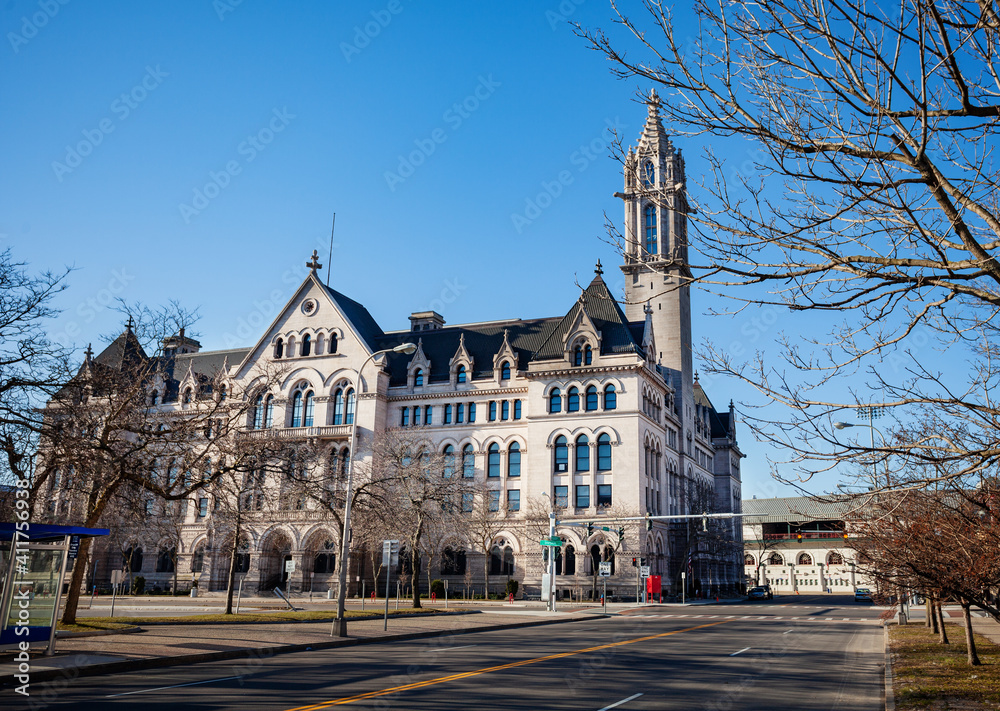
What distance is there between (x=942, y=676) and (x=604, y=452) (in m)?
46.0

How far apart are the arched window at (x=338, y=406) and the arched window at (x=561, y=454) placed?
18.8 meters

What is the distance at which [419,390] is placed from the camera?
6925 cm

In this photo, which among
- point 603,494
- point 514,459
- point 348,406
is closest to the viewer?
point 603,494

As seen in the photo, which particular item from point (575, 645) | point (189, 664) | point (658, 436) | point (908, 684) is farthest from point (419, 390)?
point (908, 684)

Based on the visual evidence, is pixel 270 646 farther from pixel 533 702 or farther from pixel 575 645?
pixel 533 702

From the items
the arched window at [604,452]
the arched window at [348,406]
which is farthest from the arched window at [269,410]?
the arched window at [604,452]

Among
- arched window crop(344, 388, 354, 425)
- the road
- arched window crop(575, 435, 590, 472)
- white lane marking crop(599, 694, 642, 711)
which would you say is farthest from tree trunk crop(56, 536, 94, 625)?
arched window crop(344, 388, 354, 425)

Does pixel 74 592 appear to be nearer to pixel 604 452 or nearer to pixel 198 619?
pixel 198 619

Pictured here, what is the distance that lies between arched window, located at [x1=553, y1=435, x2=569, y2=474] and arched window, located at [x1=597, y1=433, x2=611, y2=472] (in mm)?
2538

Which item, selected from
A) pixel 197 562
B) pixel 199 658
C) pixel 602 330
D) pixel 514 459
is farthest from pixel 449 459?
pixel 199 658

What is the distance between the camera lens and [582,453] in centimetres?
6222

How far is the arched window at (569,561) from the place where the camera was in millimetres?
60594

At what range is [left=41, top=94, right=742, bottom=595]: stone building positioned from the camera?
200 feet

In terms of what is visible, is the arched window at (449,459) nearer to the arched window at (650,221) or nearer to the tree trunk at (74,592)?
the arched window at (650,221)
